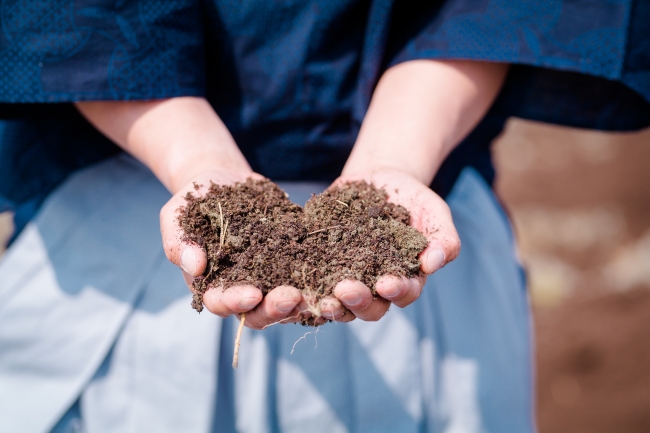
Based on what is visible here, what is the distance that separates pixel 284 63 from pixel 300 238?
0.51 meters

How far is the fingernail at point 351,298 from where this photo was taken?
924 mm

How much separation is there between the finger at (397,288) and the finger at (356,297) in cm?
3

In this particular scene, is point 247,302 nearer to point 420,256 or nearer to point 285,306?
point 285,306

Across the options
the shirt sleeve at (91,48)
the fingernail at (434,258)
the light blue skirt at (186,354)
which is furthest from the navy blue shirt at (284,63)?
the fingernail at (434,258)

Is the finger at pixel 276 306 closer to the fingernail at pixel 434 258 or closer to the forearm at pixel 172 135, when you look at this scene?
the fingernail at pixel 434 258

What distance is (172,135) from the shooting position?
1.25 meters

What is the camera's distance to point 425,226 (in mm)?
1096

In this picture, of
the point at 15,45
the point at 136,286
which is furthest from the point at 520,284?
the point at 15,45

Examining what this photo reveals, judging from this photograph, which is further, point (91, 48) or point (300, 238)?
point (91, 48)

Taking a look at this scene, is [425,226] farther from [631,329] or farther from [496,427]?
[631,329]

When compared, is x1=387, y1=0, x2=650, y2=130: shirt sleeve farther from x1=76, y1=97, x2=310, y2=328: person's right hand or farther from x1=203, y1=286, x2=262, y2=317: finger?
x1=203, y1=286, x2=262, y2=317: finger

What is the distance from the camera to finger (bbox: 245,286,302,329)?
3.05ft

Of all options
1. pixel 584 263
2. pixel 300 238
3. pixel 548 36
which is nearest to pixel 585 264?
pixel 584 263

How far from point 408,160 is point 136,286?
2.50 feet
